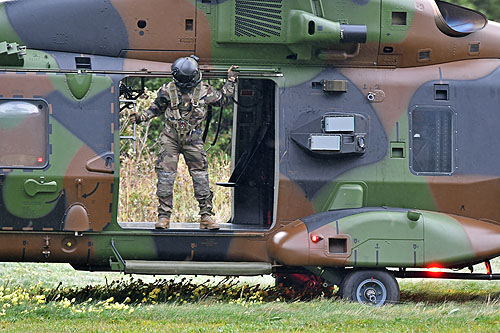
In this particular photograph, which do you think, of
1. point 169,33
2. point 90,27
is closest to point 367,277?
point 169,33

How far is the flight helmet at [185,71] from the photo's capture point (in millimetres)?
9133

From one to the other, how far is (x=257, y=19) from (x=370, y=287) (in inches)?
122

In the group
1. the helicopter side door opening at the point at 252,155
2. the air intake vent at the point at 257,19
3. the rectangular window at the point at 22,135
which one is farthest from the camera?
the helicopter side door opening at the point at 252,155

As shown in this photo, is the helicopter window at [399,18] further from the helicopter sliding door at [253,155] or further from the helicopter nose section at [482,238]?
the helicopter nose section at [482,238]

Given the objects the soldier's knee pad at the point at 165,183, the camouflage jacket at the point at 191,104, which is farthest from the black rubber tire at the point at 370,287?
the camouflage jacket at the point at 191,104

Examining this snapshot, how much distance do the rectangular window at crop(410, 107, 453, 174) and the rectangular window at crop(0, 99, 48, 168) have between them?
12.9 feet

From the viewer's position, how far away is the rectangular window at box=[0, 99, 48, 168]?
900cm

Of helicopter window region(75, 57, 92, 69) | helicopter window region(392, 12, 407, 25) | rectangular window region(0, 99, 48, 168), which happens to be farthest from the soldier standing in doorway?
helicopter window region(392, 12, 407, 25)

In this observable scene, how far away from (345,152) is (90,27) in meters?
3.02

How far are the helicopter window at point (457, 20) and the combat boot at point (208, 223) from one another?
3.30 meters

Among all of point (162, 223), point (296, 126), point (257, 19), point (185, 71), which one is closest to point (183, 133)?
point (185, 71)

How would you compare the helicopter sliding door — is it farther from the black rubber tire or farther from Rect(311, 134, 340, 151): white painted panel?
the black rubber tire

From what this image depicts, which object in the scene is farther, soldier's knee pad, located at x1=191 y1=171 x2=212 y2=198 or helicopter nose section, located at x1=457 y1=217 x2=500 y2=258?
soldier's knee pad, located at x1=191 y1=171 x2=212 y2=198

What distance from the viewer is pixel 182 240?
938 cm
